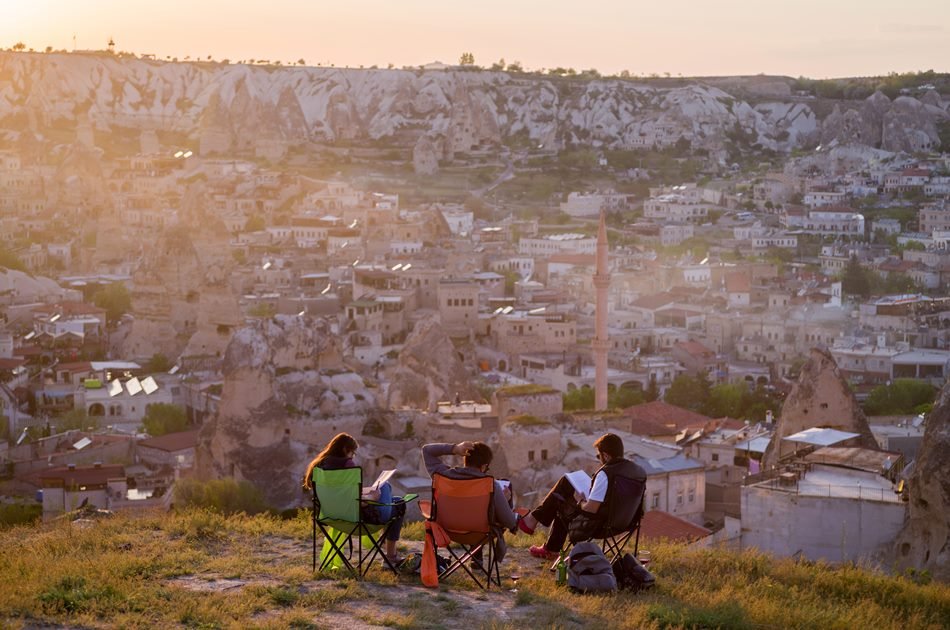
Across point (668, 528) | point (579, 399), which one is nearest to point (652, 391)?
point (579, 399)

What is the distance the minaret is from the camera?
30.5 m

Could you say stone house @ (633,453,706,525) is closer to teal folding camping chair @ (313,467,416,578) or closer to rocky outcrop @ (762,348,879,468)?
rocky outcrop @ (762,348,879,468)

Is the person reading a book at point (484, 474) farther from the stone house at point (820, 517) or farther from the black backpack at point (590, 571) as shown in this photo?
the stone house at point (820, 517)

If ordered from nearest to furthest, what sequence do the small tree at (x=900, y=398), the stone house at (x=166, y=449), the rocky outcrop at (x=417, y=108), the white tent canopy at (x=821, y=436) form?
the white tent canopy at (x=821, y=436)
the stone house at (x=166, y=449)
the small tree at (x=900, y=398)
the rocky outcrop at (x=417, y=108)

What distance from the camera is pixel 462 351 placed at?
121ft

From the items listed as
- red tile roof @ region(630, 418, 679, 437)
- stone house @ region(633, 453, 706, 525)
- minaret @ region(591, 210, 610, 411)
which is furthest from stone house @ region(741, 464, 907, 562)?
minaret @ region(591, 210, 610, 411)

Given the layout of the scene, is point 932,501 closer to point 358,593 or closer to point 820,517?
point 820,517

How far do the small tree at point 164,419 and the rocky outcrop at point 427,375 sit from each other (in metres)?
4.88

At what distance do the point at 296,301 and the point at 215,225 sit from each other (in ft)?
33.3

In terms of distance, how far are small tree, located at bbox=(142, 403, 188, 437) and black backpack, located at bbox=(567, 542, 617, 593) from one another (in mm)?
21411

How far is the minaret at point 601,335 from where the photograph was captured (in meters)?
30.5

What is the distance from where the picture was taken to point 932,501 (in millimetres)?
12406

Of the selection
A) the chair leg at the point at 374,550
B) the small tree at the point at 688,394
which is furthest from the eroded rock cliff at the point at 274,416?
the chair leg at the point at 374,550

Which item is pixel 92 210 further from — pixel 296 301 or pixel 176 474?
→ pixel 176 474
